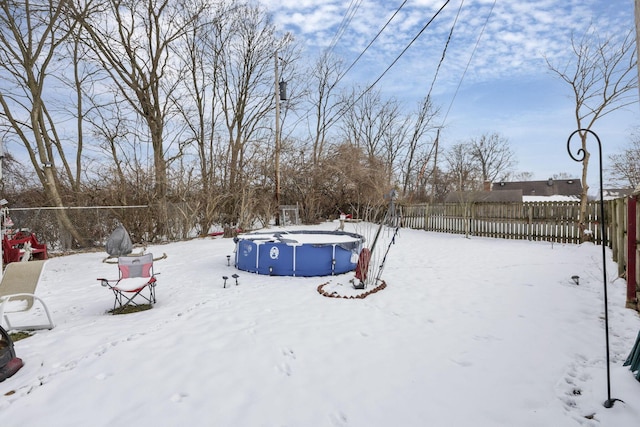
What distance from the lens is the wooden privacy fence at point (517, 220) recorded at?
10766mm

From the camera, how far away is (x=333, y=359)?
3.10 meters

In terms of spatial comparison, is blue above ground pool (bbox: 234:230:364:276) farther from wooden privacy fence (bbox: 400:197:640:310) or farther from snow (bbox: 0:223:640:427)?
wooden privacy fence (bbox: 400:197:640:310)

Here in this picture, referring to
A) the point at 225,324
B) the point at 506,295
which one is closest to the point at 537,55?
the point at 506,295

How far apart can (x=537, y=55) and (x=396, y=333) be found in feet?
41.1

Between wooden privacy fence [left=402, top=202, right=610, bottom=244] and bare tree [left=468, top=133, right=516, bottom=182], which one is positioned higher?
bare tree [left=468, top=133, right=516, bottom=182]

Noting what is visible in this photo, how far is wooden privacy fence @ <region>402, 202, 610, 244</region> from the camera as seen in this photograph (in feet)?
35.3

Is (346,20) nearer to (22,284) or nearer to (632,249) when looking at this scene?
(632,249)

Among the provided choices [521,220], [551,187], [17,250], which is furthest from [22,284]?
[551,187]

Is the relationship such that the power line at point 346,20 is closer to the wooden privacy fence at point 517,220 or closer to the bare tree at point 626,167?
the wooden privacy fence at point 517,220

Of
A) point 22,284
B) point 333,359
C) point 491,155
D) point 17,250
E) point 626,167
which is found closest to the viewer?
point 333,359

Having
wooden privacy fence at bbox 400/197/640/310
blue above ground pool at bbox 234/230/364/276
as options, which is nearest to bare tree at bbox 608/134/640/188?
wooden privacy fence at bbox 400/197/640/310

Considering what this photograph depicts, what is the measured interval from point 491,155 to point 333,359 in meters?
46.8

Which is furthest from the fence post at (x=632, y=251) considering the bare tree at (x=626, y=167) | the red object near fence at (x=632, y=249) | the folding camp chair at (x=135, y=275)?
the bare tree at (x=626, y=167)

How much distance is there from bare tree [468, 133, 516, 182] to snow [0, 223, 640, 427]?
1648 inches
